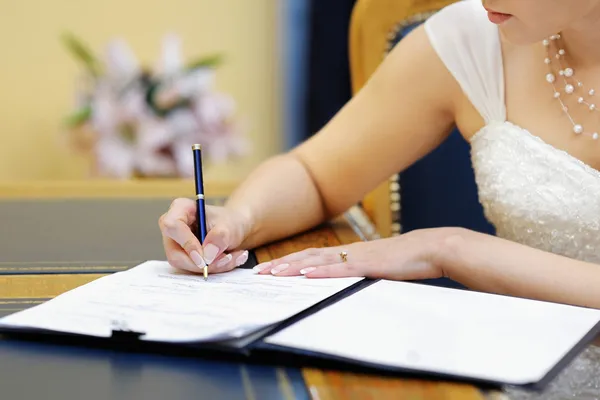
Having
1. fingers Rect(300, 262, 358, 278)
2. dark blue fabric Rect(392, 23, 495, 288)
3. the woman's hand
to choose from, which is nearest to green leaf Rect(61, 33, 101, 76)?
dark blue fabric Rect(392, 23, 495, 288)

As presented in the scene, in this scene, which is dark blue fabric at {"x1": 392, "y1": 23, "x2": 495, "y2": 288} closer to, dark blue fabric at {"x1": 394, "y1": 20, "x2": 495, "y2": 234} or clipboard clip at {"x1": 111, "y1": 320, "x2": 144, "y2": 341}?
dark blue fabric at {"x1": 394, "y1": 20, "x2": 495, "y2": 234}

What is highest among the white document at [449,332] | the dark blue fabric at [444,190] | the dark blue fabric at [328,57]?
the dark blue fabric at [328,57]

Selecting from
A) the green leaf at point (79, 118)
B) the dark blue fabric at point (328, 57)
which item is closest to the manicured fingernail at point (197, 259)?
the green leaf at point (79, 118)

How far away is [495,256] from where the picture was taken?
1051 mm

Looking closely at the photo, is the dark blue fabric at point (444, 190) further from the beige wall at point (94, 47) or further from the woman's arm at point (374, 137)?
the beige wall at point (94, 47)

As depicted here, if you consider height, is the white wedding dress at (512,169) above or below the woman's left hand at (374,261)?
above

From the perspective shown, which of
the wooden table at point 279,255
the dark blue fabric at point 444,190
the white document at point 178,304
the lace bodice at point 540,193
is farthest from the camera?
the dark blue fabric at point 444,190

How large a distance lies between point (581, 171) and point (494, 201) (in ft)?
0.49

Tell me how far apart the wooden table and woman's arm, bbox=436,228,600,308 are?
258 mm

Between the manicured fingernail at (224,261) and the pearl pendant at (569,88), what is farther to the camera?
the pearl pendant at (569,88)

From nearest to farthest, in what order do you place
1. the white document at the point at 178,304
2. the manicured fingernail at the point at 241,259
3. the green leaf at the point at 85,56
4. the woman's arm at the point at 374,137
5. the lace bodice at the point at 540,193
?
the white document at the point at 178,304 < the manicured fingernail at the point at 241,259 < the lace bodice at the point at 540,193 < the woman's arm at the point at 374,137 < the green leaf at the point at 85,56

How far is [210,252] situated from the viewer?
1053 mm

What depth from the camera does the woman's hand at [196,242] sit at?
3.44 ft

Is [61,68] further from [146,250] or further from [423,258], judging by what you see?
[423,258]
